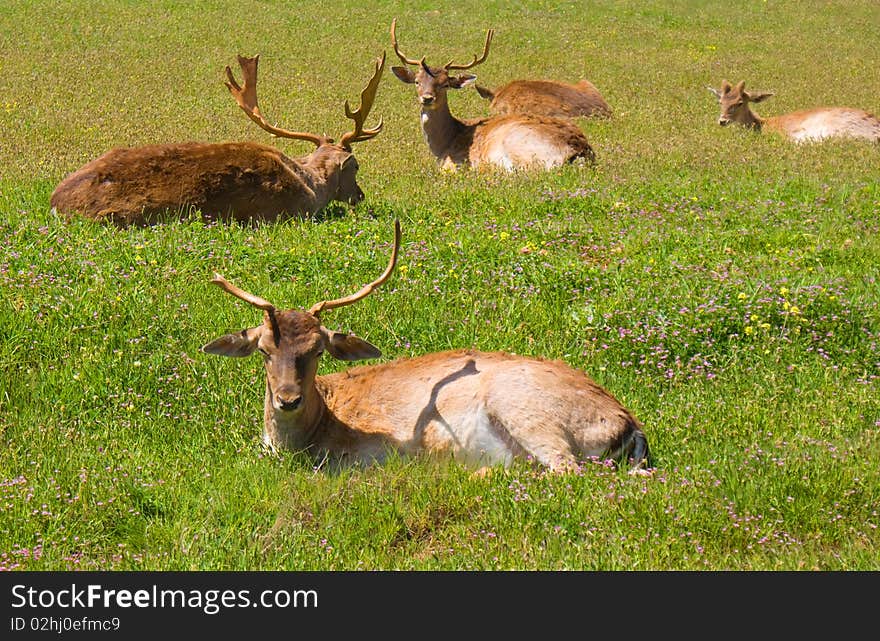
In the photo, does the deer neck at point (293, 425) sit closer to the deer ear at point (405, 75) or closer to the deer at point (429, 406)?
the deer at point (429, 406)

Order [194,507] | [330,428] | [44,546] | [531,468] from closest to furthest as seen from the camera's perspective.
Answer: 1. [44,546]
2. [194,507]
3. [531,468]
4. [330,428]

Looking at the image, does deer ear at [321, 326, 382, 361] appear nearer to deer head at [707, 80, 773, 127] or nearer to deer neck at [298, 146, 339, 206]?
deer neck at [298, 146, 339, 206]

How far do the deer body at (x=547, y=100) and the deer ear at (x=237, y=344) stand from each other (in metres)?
12.2

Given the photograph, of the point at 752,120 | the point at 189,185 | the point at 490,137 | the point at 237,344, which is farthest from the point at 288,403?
the point at 752,120

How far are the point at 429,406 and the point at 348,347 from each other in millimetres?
577

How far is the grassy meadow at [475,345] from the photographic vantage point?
16.8 feet

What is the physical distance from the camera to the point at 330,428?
6.64 m

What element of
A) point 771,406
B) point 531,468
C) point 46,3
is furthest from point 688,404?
point 46,3

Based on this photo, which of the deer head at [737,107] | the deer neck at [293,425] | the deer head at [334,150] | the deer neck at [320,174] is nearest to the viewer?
the deer neck at [293,425]

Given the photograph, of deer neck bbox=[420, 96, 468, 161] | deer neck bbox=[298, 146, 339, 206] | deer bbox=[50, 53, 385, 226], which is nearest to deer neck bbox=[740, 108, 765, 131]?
deer neck bbox=[420, 96, 468, 161]

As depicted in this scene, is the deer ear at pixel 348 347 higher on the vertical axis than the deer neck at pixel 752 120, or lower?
higher

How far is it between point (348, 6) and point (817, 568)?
29.5 meters

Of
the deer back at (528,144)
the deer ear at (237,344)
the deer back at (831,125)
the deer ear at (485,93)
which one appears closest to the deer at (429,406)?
the deer ear at (237,344)
